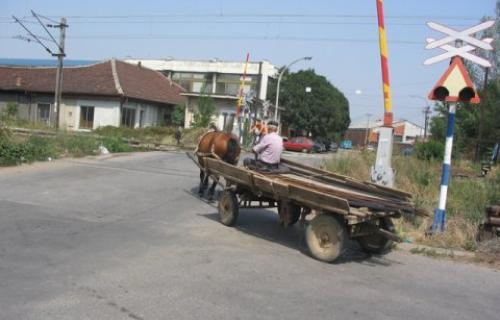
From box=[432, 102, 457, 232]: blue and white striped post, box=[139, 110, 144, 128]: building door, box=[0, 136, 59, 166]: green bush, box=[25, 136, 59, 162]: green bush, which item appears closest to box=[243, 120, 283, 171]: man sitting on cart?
box=[432, 102, 457, 232]: blue and white striped post

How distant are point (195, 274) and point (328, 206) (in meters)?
2.07

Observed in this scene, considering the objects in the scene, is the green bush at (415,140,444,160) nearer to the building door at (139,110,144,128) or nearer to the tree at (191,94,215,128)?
the tree at (191,94,215,128)

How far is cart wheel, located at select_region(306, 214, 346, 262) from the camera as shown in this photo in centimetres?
736

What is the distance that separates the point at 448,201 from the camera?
1041 centimetres

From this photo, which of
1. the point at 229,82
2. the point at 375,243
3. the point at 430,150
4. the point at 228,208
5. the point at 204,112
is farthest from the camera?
the point at 229,82

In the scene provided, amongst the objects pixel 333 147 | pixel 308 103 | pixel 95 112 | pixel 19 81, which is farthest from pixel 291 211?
pixel 333 147

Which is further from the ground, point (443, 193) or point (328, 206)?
point (443, 193)

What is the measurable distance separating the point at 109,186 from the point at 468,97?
29.8ft

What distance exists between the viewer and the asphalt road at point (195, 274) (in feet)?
17.7

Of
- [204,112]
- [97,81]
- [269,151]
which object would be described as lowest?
A: [269,151]

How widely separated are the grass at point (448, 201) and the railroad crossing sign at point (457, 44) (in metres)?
2.59

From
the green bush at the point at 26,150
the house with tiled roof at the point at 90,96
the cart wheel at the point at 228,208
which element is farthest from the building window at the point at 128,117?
the cart wheel at the point at 228,208

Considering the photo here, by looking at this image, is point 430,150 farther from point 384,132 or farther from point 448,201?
point 384,132

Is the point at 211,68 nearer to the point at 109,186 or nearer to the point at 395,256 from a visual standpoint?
the point at 109,186
